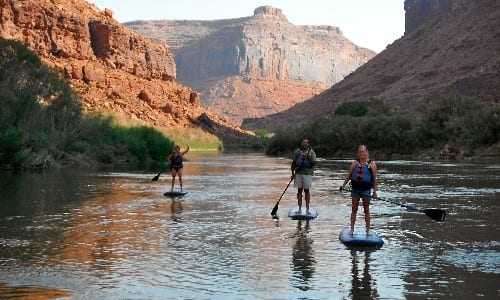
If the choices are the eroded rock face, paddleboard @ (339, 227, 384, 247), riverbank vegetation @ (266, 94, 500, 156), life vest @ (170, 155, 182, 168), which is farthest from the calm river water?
the eroded rock face

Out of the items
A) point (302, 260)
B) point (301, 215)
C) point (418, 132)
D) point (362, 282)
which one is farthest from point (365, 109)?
point (362, 282)

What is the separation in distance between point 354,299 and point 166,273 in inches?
112

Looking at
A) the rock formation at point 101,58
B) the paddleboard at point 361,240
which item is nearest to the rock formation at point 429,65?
the rock formation at point 101,58

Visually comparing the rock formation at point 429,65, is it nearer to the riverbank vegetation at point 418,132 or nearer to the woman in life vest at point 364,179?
the riverbank vegetation at point 418,132

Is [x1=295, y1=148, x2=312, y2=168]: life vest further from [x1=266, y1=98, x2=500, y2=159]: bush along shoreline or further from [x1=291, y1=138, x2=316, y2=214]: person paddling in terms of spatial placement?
[x1=266, y1=98, x2=500, y2=159]: bush along shoreline

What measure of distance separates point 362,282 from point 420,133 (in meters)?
65.1

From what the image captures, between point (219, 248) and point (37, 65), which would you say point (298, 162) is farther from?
point (37, 65)

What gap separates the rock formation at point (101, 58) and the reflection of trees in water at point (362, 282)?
3174 inches

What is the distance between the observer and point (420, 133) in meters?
73.2

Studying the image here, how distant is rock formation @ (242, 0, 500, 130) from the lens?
119 meters

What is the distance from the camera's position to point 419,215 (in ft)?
60.7

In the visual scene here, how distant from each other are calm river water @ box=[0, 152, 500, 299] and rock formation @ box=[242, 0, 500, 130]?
283ft

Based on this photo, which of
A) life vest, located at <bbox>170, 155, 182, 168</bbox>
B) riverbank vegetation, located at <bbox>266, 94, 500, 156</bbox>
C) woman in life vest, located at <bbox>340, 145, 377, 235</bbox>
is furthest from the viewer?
riverbank vegetation, located at <bbox>266, 94, 500, 156</bbox>

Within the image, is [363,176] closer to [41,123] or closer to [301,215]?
[301,215]
